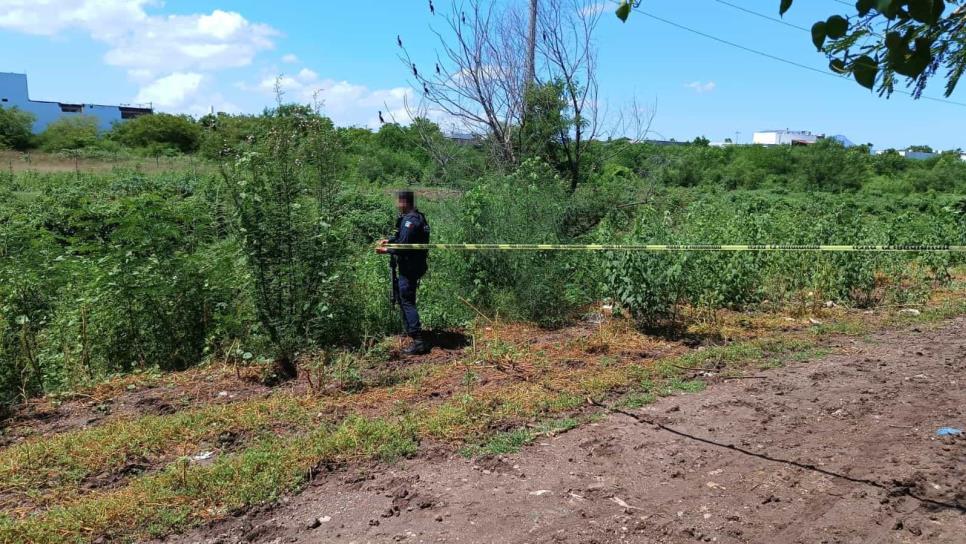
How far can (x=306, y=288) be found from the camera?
21.8ft

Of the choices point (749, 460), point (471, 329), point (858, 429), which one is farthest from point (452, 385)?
point (858, 429)

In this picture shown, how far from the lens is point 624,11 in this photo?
2709 millimetres

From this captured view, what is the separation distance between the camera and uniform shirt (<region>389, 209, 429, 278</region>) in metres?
7.38

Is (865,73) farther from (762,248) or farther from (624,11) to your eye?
(762,248)

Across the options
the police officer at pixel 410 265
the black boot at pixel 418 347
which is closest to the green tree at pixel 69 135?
the police officer at pixel 410 265

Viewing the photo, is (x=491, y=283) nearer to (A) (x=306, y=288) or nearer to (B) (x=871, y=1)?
(A) (x=306, y=288)

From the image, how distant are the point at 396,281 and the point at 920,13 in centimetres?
607

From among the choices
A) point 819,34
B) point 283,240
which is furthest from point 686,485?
point 283,240

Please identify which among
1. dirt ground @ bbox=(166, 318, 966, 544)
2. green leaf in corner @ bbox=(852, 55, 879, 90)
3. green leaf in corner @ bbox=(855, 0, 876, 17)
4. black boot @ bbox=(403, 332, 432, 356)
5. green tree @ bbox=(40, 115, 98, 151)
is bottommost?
dirt ground @ bbox=(166, 318, 966, 544)

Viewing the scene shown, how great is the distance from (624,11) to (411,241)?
4938 mm

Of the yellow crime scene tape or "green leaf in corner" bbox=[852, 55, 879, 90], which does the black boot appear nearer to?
the yellow crime scene tape

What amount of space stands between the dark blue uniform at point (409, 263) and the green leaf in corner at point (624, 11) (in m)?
4.88

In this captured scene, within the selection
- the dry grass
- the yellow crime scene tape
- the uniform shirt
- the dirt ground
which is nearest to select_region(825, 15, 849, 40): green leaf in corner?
the dirt ground

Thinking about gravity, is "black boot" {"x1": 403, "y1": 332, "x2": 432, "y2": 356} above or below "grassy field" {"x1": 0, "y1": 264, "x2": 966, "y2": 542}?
above
